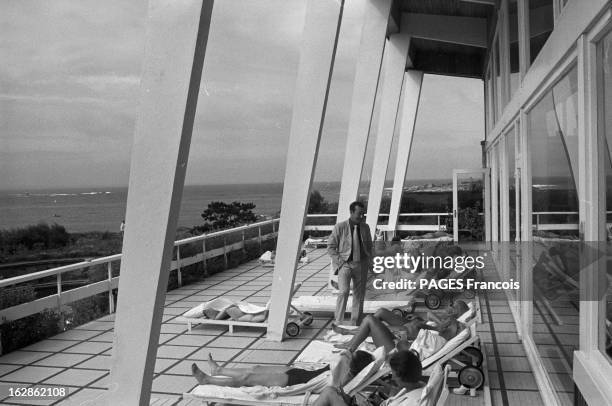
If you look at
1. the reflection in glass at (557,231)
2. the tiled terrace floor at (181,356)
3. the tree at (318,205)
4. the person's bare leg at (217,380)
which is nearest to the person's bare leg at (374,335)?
the tiled terrace floor at (181,356)

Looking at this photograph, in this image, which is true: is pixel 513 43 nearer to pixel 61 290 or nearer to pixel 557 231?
pixel 557 231

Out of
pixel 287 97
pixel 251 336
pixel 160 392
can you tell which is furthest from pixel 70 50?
pixel 287 97

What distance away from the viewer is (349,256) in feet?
19.5

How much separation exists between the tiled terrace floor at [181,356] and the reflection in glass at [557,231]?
405 millimetres

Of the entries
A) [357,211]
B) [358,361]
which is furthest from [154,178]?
[357,211]

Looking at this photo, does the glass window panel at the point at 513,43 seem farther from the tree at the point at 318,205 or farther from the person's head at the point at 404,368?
the tree at the point at 318,205

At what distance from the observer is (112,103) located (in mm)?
5215

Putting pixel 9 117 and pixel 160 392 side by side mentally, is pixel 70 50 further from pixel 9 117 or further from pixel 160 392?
pixel 160 392

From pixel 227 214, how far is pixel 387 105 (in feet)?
24.1

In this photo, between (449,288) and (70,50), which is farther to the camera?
(449,288)

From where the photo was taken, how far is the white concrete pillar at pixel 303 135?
5.09m

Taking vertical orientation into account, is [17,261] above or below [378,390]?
above

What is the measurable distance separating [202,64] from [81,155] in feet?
5.16

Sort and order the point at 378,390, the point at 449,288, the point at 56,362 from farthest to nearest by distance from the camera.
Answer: the point at 449,288 → the point at 56,362 → the point at 378,390
